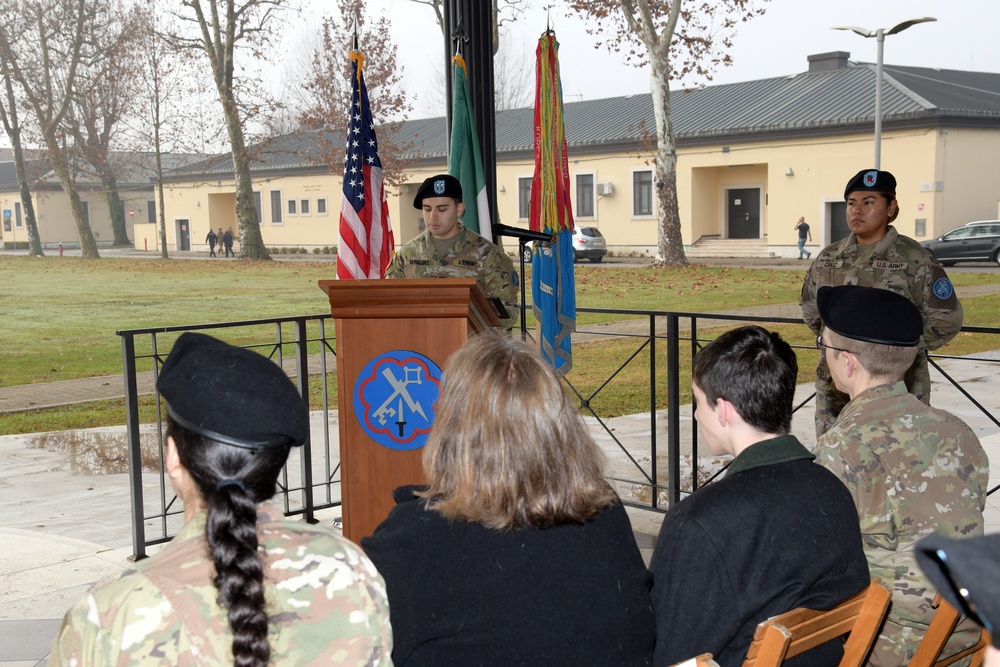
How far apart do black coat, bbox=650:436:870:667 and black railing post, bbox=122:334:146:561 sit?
2890 millimetres

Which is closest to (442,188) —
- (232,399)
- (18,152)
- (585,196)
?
(232,399)

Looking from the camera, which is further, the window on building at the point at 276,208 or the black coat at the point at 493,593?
the window on building at the point at 276,208

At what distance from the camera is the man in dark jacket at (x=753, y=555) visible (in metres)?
1.56

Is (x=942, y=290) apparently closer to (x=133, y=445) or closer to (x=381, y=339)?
(x=381, y=339)

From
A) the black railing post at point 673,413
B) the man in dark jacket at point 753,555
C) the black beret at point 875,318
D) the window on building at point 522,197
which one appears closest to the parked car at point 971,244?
the window on building at point 522,197

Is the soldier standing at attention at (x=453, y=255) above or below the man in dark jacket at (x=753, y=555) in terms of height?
above

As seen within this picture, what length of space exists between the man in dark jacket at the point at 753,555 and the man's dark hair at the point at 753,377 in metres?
0.07

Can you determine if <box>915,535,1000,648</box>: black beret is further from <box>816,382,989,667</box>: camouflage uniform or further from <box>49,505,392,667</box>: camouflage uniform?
<box>816,382,989,667</box>: camouflage uniform

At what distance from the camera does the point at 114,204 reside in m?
19.2

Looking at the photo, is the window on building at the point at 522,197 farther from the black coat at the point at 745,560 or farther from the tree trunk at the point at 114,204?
the black coat at the point at 745,560

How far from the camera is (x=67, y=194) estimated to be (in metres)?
16.8

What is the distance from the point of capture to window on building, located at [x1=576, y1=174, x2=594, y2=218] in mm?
29448

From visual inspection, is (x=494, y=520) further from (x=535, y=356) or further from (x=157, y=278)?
(x=157, y=278)

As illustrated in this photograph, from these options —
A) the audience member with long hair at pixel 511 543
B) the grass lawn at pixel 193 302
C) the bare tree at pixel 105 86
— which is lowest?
the grass lawn at pixel 193 302
